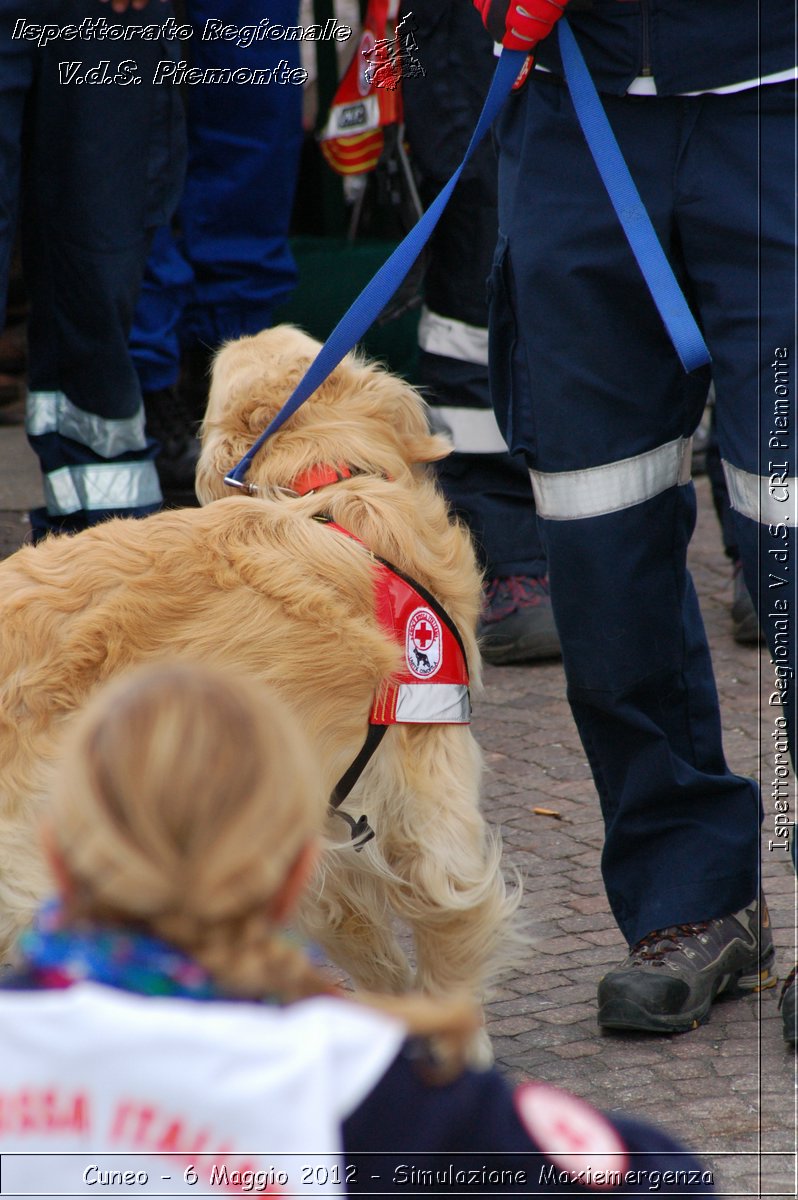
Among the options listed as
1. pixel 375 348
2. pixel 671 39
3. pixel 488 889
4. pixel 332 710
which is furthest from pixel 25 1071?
pixel 375 348

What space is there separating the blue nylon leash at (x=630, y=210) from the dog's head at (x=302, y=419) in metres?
0.74

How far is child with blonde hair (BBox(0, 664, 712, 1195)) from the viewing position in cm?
120

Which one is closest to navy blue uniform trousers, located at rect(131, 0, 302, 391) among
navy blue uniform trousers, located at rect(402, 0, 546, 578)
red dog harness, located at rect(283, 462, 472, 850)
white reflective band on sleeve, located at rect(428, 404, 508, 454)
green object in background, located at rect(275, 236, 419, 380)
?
navy blue uniform trousers, located at rect(402, 0, 546, 578)

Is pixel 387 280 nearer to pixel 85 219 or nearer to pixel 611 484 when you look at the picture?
pixel 611 484

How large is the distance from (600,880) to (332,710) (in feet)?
4.64

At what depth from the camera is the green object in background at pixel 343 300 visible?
22.9ft

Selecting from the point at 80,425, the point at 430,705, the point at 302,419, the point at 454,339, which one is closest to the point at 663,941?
the point at 430,705

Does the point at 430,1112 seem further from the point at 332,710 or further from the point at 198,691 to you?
the point at 332,710

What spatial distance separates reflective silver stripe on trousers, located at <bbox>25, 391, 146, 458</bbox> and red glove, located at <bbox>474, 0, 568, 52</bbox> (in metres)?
2.13

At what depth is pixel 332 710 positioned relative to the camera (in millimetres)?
2641

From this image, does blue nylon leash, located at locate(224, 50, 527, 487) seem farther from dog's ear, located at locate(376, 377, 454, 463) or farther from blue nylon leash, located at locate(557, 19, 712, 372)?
dog's ear, located at locate(376, 377, 454, 463)

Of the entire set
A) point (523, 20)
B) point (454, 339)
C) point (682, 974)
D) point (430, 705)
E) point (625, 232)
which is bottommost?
point (682, 974)

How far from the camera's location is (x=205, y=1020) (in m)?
1.20

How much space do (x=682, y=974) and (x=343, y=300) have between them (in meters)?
4.81
